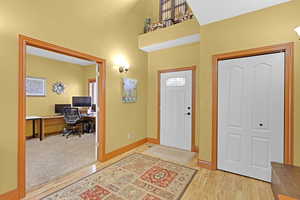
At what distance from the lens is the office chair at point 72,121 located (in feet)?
15.2

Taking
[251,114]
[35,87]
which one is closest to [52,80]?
[35,87]

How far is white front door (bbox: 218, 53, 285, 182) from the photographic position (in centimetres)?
204

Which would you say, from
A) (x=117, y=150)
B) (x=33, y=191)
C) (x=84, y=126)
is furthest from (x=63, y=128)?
(x=33, y=191)

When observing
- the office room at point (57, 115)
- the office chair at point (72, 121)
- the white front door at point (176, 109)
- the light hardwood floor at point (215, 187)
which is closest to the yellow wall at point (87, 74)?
the office room at point (57, 115)

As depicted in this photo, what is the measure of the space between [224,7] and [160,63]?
1.98m

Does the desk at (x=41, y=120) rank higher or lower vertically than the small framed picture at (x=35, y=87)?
lower

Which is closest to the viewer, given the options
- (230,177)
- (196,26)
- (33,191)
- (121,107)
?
(33,191)

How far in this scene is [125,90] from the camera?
129 inches

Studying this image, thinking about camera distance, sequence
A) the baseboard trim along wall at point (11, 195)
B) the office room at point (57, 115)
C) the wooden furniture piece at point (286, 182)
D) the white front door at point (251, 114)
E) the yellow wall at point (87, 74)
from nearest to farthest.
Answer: the wooden furniture piece at point (286, 182)
the baseboard trim along wall at point (11, 195)
the white front door at point (251, 114)
the office room at point (57, 115)
the yellow wall at point (87, 74)

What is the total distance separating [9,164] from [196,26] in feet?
12.4

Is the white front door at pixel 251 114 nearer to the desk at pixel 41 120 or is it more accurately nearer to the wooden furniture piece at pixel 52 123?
the desk at pixel 41 120

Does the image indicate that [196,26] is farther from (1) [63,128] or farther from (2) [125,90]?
(1) [63,128]

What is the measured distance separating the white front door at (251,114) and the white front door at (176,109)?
102 cm

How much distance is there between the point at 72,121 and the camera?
4.68 meters
